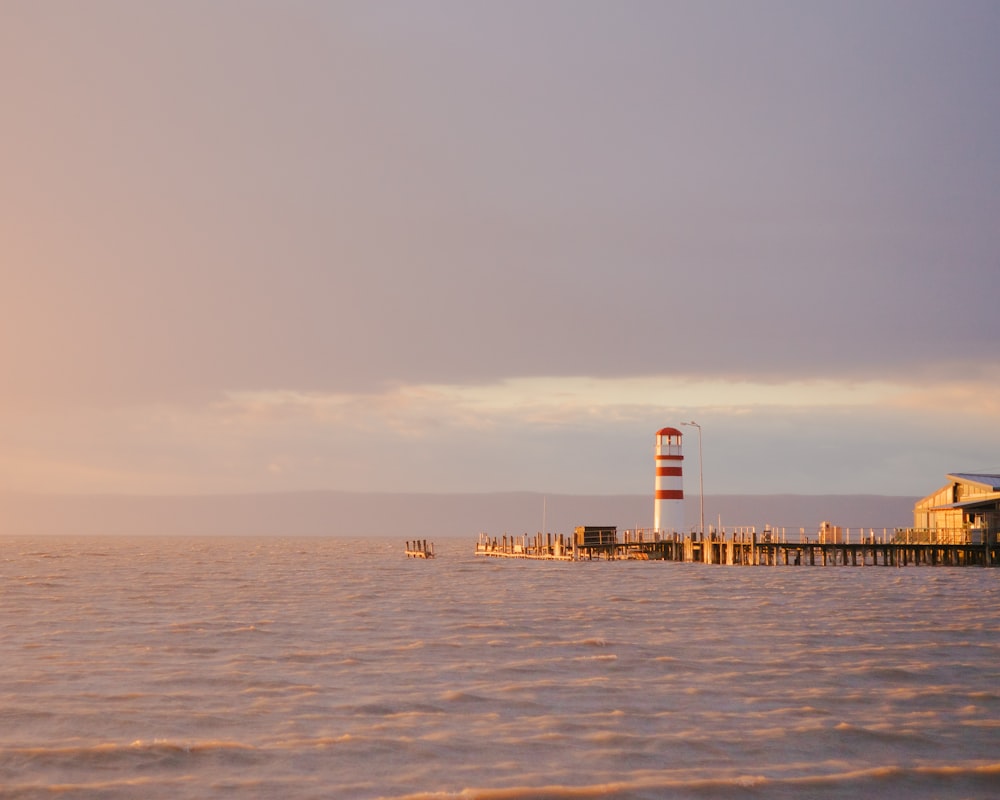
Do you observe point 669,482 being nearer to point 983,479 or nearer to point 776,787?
point 983,479

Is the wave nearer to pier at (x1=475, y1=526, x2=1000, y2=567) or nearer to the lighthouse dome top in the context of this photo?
pier at (x1=475, y1=526, x2=1000, y2=567)

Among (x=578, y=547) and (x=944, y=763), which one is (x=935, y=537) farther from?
(x=944, y=763)

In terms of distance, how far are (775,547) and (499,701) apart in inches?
2150

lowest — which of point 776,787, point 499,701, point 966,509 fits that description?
point 776,787

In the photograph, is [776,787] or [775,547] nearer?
[776,787]

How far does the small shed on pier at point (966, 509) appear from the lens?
6669 cm

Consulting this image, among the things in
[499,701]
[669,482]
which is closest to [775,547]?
[669,482]

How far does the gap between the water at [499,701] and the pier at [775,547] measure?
106ft

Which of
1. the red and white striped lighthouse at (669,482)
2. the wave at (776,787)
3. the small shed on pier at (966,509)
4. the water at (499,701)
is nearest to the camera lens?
the wave at (776,787)

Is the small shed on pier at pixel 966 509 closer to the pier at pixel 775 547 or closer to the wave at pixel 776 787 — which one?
the pier at pixel 775 547

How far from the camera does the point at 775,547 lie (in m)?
70.4

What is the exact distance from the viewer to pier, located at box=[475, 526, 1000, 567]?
67.6m

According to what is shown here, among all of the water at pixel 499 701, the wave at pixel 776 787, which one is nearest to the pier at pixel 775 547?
the water at pixel 499 701

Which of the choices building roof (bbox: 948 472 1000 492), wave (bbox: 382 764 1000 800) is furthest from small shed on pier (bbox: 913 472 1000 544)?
wave (bbox: 382 764 1000 800)
